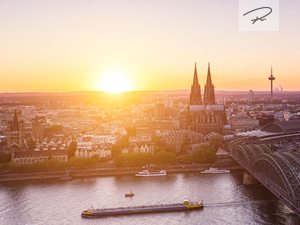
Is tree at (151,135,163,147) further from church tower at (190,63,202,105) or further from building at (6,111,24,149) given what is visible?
building at (6,111,24,149)

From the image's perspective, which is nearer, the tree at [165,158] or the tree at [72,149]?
the tree at [165,158]

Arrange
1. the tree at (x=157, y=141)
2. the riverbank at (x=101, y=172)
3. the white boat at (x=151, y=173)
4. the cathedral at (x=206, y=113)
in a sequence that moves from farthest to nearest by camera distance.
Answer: the cathedral at (x=206, y=113)
the tree at (x=157, y=141)
the white boat at (x=151, y=173)
the riverbank at (x=101, y=172)

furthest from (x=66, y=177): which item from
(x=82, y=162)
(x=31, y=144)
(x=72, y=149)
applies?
(x=31, y=144)

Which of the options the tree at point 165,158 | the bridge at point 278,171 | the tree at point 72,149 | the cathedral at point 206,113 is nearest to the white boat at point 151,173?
the tree at point 165,158

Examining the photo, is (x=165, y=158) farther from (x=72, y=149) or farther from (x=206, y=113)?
(x=206, y=113)

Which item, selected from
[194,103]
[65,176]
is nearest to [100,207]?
[65,176]

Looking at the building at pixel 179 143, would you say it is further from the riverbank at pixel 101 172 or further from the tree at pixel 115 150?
the riverbank at pixel 101 172

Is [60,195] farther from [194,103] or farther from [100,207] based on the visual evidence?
[194,103]
